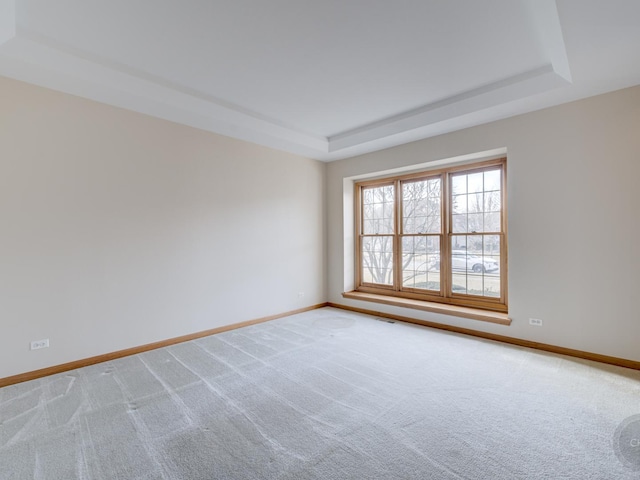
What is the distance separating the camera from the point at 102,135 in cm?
335

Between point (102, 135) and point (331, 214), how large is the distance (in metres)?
3.74

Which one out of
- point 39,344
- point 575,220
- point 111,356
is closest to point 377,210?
point 575,220

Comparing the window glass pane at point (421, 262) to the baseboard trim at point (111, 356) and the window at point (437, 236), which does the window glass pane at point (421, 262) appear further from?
the baseboard trim at point (111, 356)

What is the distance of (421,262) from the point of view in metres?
5.07

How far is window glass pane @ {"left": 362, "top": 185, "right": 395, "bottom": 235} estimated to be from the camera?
553cm

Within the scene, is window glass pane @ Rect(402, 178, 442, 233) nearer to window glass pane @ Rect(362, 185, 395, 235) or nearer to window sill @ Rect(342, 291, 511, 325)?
window glass pane @ Rect(362, 185, 395, 235)

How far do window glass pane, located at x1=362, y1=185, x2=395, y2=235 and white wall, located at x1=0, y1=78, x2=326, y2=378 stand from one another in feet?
5.64

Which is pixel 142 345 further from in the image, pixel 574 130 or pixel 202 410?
pixel 574 130

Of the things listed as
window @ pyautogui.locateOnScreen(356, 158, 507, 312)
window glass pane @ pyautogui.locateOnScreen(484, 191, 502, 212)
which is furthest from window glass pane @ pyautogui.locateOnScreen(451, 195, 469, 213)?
window glass pane @ pyautogui.locateOnScreen(484, 191, 502, 212)

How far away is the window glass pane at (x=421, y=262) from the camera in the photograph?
4887 mm

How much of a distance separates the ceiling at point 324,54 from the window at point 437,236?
1.03 m

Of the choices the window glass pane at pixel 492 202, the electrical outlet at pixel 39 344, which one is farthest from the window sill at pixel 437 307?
the electrical outlet at pixel 39 344

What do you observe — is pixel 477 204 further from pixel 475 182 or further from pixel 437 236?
pixel 437 236

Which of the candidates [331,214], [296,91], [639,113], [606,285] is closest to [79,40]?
[296,91]
